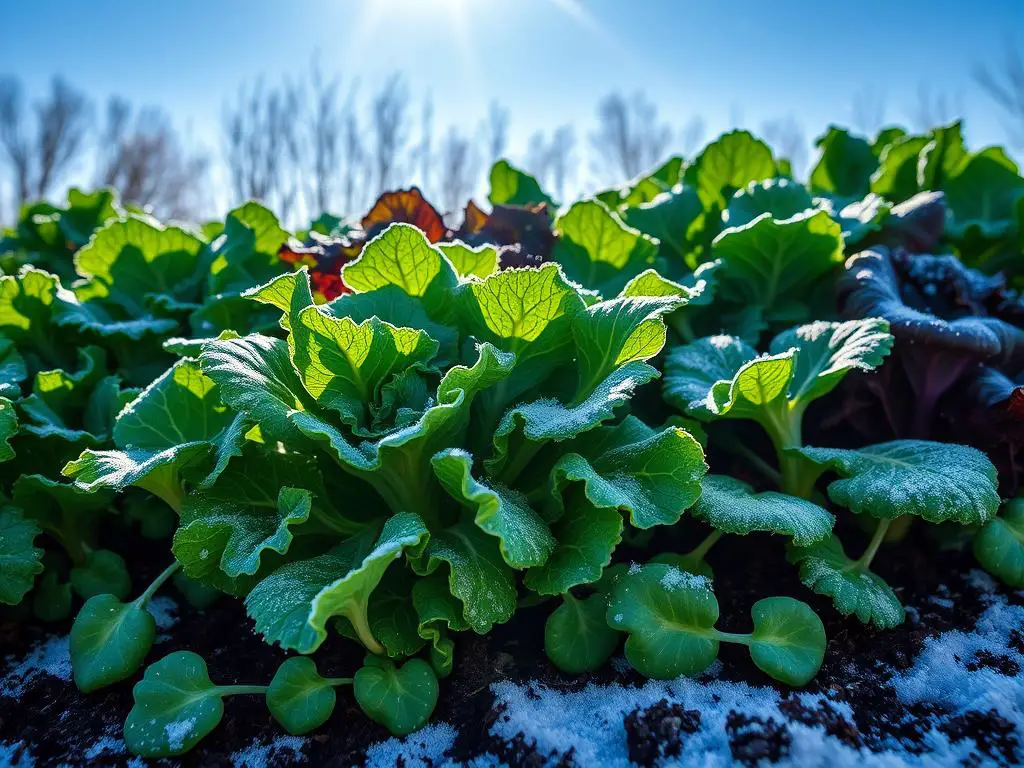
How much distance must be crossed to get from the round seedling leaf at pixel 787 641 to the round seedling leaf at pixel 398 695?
665mm

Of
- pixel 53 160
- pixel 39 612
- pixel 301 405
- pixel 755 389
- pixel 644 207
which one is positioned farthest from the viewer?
pixel 53 160

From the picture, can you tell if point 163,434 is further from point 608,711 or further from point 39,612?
point 608,711

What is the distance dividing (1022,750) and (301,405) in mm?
1494

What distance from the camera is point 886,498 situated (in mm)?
1504

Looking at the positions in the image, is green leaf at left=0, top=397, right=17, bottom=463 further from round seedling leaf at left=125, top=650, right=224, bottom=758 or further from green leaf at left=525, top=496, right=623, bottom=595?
green leaf at left=525, top=496, right=623, bottom=595

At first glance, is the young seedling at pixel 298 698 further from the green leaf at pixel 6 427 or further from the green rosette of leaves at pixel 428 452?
the green leaf at pixel 6 427

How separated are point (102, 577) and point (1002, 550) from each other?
2.29 m

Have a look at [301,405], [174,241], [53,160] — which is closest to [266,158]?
[53,160]

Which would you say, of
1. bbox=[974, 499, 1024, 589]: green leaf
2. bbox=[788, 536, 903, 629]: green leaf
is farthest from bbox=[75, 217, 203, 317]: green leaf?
bbox=[974, 499, 1024, 589]: green leaf

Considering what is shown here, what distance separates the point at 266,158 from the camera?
2019cm

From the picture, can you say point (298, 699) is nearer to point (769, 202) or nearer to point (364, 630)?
point (364, 630)

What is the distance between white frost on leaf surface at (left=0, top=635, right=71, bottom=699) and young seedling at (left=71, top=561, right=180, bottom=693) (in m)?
0.14

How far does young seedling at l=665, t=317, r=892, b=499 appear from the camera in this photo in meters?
1.61

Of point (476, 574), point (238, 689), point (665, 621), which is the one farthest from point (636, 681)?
point (238, 689)
